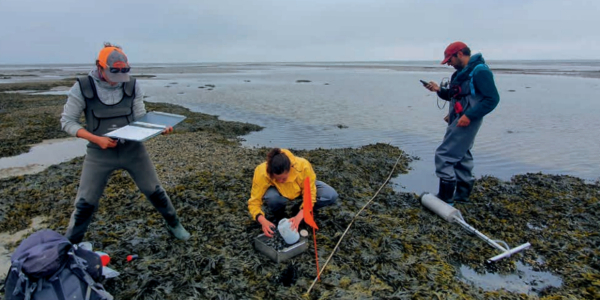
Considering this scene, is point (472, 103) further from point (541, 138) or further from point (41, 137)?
point (41, 137)

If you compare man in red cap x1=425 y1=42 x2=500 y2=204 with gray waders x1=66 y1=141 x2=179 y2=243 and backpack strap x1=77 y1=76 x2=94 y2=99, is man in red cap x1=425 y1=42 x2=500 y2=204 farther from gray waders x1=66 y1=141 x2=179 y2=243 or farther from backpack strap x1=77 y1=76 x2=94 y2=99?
backpack strap x1=77 y1=76 x2=94 y2=99

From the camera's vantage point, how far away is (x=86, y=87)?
3191 millimetres

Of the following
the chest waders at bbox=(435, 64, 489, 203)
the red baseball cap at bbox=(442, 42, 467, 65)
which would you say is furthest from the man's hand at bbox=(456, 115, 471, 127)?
the red baseball cap at bbox=(442, 42, 467, 65)

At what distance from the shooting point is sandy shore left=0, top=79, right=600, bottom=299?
3.47 meters

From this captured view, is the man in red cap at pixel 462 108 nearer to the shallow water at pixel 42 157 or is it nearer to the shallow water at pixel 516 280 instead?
the shallow water at pixel 516 280

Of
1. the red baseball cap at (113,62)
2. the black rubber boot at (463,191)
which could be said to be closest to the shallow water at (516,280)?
the black rubber boot at (463,191)

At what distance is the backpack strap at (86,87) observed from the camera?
317 centimetres

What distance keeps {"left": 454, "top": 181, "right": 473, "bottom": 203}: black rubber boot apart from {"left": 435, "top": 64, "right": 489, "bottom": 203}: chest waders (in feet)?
0.29

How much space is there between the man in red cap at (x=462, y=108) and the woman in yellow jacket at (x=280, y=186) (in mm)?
2013

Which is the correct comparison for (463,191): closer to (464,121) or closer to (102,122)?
(464,121)

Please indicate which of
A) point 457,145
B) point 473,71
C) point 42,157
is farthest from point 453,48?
point 42,157

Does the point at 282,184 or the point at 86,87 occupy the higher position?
the point at 86,87

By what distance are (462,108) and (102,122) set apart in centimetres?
478

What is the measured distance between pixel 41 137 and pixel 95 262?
10.7 meters
